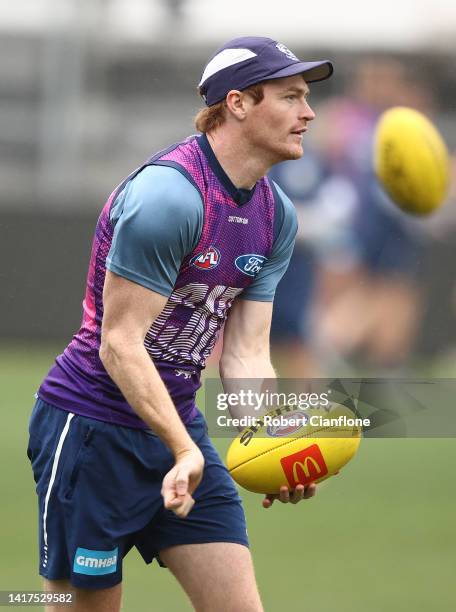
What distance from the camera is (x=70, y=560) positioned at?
406 cm

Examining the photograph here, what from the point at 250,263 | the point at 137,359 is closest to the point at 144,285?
the point at 137,359

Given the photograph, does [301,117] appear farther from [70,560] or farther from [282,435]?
[70,560]

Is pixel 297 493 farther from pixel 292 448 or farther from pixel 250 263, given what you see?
pixel 250 263

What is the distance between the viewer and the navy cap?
4.03 m

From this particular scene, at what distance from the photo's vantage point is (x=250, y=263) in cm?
414

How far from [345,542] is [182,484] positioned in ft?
11.1

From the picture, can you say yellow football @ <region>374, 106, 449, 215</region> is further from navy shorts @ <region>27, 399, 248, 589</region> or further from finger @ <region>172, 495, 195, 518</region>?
finger @ <region>172, 495, 195, 518</region>

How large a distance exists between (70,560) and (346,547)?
2.85m

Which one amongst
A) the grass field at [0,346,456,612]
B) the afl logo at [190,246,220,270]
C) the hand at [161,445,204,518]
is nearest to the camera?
the hand at [161,445,204,518]

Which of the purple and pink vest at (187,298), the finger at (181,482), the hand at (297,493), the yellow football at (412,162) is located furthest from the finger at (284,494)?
the yellow football at (412,162)

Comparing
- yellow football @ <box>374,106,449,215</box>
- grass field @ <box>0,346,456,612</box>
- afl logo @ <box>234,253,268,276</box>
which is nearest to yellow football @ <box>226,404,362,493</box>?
afl logo @ <box>234,253,268,276</box>

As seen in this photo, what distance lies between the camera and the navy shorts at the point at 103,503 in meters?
4.06

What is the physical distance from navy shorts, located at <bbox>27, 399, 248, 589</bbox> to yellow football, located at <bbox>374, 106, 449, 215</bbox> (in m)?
2.74

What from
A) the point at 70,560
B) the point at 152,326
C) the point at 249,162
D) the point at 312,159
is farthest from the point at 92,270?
the point at 312,159
